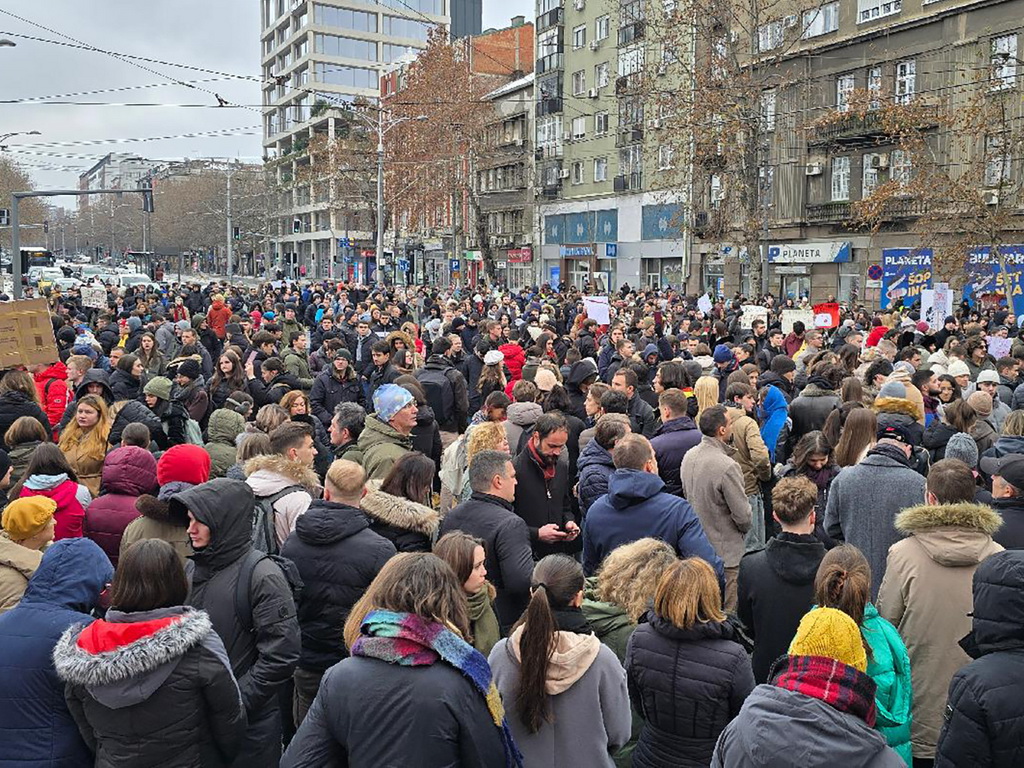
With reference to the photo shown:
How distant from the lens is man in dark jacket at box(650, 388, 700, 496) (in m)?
6.78

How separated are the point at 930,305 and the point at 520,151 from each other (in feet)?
151

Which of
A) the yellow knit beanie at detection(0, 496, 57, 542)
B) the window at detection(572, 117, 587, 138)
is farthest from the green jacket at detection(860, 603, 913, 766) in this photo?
the window at detection(572, 117, 587, 138)

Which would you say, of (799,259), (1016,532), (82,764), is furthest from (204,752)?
(799,259)

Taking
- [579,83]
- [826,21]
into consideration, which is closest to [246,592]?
[826,21]

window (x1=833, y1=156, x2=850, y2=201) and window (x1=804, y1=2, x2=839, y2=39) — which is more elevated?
window (x1=804, y1=2, x2=839, y2=39)

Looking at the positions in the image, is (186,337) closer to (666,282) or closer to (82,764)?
(82,764)

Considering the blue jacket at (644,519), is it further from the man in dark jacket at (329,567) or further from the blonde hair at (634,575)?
the man in dark jacket at (329,567)

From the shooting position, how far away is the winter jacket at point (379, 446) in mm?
6551

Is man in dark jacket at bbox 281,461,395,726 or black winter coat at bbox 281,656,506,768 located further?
man in dark jacket at bbox 281,461,395,726

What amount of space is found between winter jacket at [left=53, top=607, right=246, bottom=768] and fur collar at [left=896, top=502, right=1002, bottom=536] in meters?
3.04

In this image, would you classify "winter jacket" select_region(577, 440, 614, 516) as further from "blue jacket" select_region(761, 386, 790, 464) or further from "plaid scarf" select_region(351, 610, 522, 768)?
"plaid scarf" select_region(351, 610, 522, 768)

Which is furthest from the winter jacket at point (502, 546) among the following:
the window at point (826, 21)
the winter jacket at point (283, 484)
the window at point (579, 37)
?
the window at point (579, 37)

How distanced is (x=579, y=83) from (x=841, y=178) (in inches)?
865

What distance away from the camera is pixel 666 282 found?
159 ft
